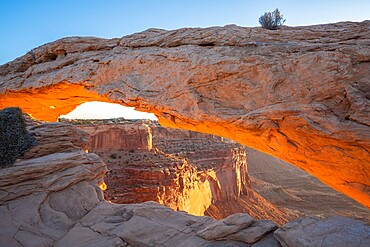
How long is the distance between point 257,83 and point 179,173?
1768 centimetres

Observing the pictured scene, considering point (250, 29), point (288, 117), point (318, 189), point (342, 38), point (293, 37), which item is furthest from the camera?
point (318, 189)

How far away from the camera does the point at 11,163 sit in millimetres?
7887

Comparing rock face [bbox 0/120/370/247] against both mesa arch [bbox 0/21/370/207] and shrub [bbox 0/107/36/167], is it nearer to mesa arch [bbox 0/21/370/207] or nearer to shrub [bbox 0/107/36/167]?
shrub [bbox 0/107/36/167]

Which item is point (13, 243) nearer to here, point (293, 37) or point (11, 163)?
point (11, 163)

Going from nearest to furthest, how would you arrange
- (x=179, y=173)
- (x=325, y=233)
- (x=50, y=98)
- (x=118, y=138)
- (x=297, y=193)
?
1. (x=325, y=233)
2. (x=50, y=98)
3. (x=179, y=173)
4. (x=118, y=138)
5. (x=297, y=193)

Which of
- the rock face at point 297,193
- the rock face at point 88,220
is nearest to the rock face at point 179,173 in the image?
the rock face at point 297,193

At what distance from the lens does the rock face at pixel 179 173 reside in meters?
21.2

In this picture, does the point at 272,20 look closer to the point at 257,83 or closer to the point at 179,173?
the point at 257,83

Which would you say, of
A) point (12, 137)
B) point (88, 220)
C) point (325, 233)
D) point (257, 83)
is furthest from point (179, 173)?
point (325, 233)

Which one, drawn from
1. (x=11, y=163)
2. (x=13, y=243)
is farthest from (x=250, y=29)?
(x=11, y=163)

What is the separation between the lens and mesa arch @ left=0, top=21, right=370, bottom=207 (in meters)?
5.51

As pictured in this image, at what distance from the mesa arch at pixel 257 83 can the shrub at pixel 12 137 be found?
1.91 m

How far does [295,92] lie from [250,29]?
113 inches

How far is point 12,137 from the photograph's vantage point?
853cm
